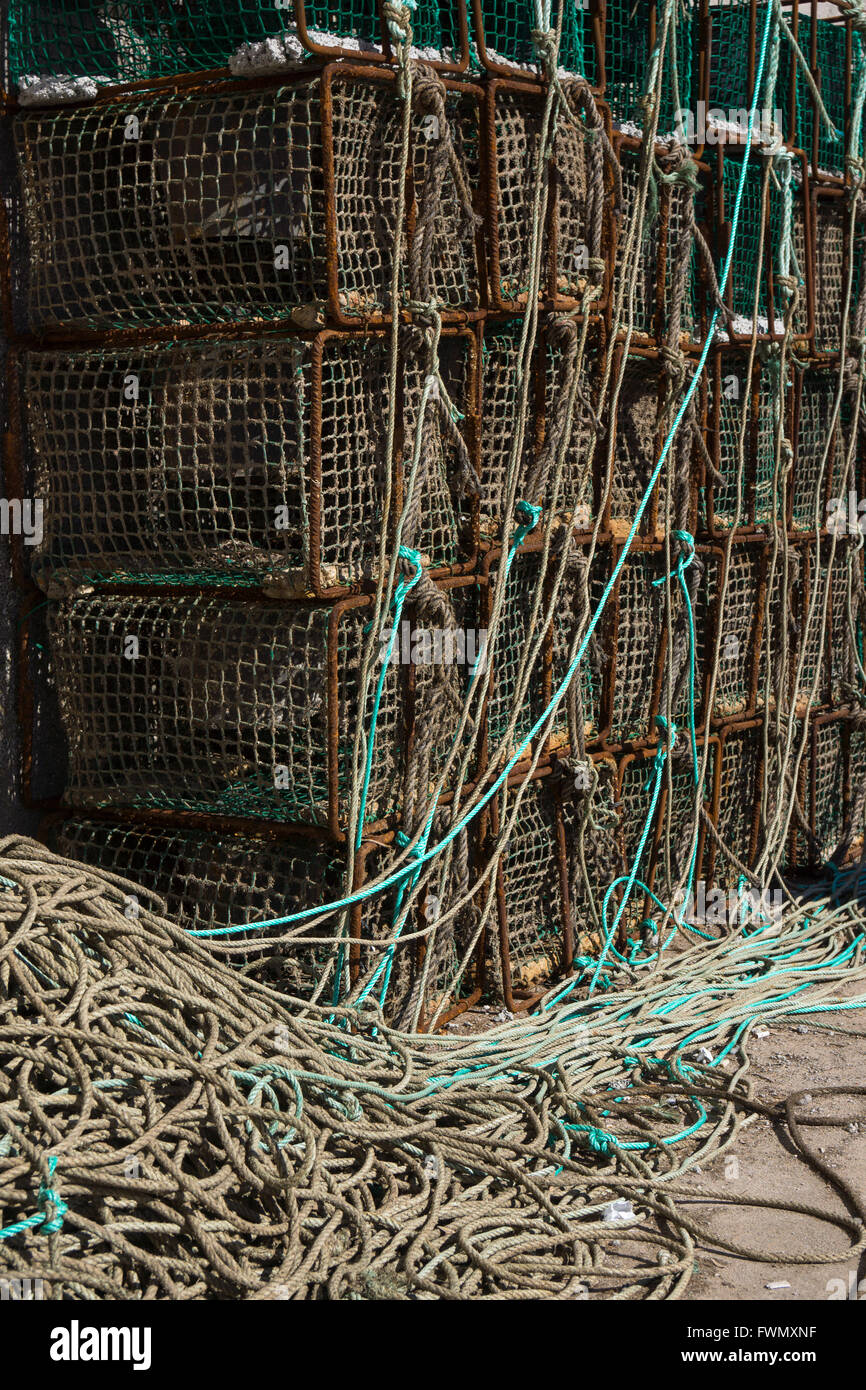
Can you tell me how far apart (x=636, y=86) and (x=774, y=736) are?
2.65 metres

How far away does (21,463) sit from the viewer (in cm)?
489

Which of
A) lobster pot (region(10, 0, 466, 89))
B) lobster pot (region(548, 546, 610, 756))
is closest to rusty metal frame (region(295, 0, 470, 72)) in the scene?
lobster pot (region(10, 0, 466, 89))

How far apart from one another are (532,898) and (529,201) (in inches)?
92.9

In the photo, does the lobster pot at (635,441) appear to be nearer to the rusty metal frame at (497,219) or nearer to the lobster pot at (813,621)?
the rusty metal frame at (497,219)

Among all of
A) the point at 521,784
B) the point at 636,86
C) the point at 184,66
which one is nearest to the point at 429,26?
the point at 184,66

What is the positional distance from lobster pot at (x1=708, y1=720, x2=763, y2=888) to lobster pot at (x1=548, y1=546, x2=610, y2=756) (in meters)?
0.97

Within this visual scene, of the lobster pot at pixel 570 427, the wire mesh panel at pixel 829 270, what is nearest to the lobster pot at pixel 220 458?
the lobster pot at pixel 570 427

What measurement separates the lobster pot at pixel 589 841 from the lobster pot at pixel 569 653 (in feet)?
0.40

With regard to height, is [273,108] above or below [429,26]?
below

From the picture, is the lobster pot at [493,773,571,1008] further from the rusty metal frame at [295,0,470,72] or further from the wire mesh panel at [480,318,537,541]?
the rusty metal frame at [295,0,470,72]

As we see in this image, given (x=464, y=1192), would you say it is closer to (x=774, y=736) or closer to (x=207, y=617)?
(x=207, y=617)

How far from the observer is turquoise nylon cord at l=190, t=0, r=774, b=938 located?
4.58 metres

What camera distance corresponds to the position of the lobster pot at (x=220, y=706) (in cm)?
456

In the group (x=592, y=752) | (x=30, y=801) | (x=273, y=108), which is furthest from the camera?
(x=592, y=752)
